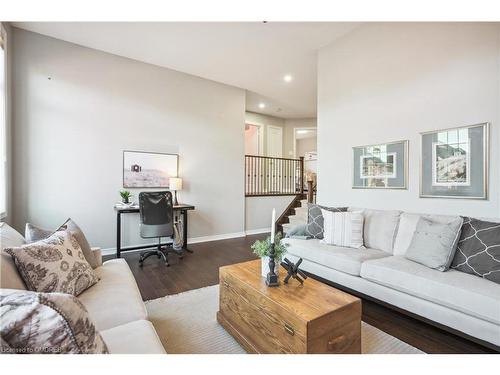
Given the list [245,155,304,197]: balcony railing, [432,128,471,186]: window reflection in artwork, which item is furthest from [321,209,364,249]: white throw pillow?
[245,155,304,197]: balcony railing

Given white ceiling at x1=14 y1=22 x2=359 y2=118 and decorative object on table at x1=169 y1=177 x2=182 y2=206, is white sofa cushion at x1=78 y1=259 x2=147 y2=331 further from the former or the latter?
white ceiling at x1=14 y1=22 x2=359 y2=118

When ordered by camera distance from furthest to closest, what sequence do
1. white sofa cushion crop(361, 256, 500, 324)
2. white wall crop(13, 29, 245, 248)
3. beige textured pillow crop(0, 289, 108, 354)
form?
white wall crop(13, 29, 245, 248) → white sofa cushion crop(361, 256, 500, 324) → beige textured pillow crop(0, 289, 108, 354)

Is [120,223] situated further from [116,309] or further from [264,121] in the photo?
[264,121]

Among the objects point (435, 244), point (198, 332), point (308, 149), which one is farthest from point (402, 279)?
point (308, 149)

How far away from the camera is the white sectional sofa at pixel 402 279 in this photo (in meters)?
1.64

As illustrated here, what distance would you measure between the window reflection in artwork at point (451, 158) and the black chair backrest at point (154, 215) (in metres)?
3.40

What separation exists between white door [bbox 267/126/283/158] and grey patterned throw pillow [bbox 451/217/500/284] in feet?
18.8

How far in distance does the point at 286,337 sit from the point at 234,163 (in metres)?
4.24

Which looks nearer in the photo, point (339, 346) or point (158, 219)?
point (339, 346)

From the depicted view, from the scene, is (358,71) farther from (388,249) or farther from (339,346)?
(339,346)

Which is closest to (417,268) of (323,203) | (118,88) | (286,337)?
(286,337)

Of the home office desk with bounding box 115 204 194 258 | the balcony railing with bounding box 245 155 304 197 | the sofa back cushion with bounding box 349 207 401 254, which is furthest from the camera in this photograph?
the balcony railing with bounding box 245 155 304 197

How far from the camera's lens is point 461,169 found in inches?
93.3

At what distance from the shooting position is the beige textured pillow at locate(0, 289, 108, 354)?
702mm
